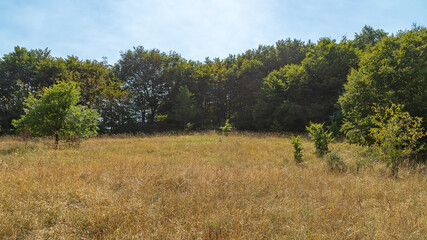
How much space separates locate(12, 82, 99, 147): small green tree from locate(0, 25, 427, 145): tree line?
12585mm

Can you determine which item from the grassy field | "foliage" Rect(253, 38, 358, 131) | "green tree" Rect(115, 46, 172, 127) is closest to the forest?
the grassy field

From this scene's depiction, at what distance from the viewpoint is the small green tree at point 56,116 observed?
1027 centimetres

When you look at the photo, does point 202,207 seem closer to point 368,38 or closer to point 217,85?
point 217,85

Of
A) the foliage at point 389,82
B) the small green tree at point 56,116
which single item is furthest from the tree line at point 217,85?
the small green tree at point 56,116

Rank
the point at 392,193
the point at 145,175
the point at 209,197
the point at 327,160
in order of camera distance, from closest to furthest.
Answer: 1. the point at 209,197
2. the point at 392,193
3. the point at 145,175
4. the point at 327,160

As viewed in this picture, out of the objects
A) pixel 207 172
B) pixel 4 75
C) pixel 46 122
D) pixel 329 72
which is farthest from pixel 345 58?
pixel 4 75

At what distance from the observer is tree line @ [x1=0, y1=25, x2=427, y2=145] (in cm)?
2331

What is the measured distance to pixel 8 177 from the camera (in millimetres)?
4512

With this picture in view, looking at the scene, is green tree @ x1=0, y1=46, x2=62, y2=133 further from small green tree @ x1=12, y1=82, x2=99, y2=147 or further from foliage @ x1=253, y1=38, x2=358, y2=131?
foliage @ x1=253, y1=38, x2=358, y2=131

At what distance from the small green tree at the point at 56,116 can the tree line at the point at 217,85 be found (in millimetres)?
12585

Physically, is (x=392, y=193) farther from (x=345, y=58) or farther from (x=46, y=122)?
(x=345, y=58)

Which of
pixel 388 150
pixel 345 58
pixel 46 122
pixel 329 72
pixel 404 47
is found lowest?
pixel 388 150

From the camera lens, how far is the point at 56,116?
1055cm

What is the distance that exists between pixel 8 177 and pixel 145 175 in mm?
3173
